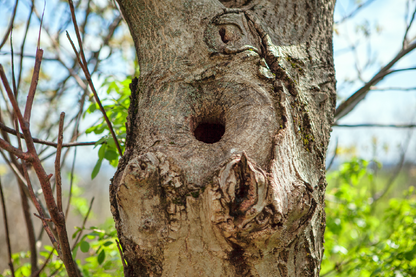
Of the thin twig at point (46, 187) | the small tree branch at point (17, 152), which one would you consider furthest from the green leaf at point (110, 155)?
the small tree branch at point (17, 152)

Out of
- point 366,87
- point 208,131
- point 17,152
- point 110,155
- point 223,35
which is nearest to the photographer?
point 17,152

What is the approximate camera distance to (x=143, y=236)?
94cm

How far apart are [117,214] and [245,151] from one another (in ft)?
1.76

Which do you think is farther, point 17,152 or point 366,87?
point 366,87

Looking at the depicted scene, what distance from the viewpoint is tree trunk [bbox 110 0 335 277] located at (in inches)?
35.9

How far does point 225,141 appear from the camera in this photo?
40.8 inches

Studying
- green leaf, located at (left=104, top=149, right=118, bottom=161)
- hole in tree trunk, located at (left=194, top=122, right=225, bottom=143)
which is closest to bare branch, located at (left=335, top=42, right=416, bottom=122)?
hole in tree trunk, located at (left=194, top=122, right=225, bottom=143)

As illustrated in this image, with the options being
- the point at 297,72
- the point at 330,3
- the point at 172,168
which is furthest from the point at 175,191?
the point at 330,3

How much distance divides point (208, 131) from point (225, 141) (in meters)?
0.30

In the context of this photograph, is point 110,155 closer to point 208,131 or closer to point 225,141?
point 208,131

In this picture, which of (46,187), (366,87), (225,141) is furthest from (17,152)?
(366,87)

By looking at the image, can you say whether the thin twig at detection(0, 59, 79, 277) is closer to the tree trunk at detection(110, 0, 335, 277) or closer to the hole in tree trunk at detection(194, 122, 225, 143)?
the tree trunk at detection(110, 0, 335, 277)

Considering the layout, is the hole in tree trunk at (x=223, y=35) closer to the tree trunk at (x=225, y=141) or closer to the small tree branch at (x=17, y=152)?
the tree trunk at (x=225, y=141)

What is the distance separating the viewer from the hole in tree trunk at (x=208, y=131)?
1.29m
